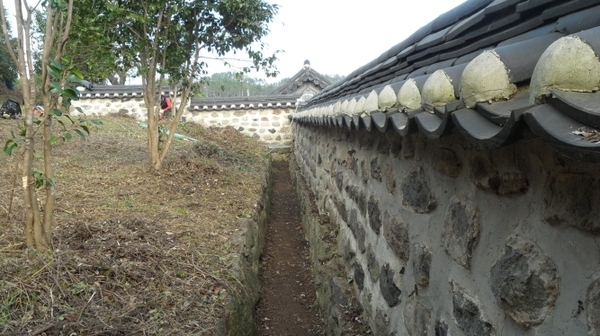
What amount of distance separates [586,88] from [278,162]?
13.1 m

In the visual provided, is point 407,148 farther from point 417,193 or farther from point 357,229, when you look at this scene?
point 357,229

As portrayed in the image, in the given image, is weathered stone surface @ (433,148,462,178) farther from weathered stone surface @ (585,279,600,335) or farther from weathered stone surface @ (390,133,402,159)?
weathered stone surface @ (585,279,600,335)

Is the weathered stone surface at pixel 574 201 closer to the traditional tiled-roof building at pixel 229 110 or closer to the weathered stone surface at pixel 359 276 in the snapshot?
the weathered stone surface at pixel 359 276

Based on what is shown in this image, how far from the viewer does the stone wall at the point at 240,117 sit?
14.9 meters

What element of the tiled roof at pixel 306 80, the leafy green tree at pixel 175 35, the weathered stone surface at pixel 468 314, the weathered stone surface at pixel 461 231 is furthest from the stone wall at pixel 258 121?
the weathered stone surface at pixel 468 314

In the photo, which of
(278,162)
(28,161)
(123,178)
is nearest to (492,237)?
(28,161)

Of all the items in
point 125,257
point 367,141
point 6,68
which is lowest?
point 125,257

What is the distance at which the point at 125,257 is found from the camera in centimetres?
313

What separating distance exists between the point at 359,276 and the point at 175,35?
15.5 ft

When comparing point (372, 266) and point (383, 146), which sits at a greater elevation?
point (383, 146)

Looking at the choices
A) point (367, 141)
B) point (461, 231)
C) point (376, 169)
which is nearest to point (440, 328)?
point (461, 231)

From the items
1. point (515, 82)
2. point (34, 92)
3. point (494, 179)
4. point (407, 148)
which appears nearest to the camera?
point (515, 82)

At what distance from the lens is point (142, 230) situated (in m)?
3.64

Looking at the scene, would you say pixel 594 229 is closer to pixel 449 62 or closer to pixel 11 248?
pixel 449 62
